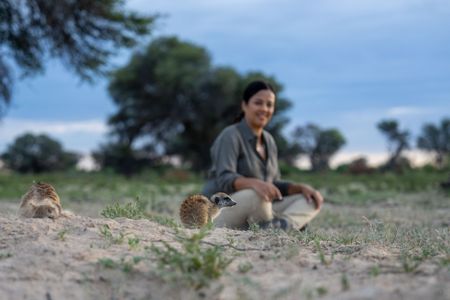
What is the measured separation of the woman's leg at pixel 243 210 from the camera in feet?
17.4

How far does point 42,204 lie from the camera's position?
12.8 feet

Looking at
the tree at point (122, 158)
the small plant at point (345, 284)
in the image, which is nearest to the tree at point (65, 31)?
the tree at point (122, 158)

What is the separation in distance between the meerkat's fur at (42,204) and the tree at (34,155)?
2787 cm

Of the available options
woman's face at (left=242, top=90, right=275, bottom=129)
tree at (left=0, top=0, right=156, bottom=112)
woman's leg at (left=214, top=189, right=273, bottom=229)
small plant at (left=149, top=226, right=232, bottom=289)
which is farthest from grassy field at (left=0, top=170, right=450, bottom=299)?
tree at (left=0, top=0, right=156, bottom=112)

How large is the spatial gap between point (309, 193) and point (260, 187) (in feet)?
2.72

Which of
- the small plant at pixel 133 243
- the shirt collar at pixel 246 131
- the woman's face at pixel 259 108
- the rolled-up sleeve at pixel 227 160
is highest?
the woman's face at pixel 259 108

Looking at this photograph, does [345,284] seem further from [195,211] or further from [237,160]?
[237,160]

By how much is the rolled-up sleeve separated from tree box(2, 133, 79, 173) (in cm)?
2674

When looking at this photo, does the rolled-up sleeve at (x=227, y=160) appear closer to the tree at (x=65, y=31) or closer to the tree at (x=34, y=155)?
the tree at (x=65, y=31)

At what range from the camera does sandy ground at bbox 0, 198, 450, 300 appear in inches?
97.1

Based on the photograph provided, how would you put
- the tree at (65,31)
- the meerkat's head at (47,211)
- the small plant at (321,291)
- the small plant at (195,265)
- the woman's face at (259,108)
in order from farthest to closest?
the tree at (65,31) < the woman's face at (259,108) < the meerkat's head at (47,211) < the small plant at (195,265) < the small plant at (321,291)

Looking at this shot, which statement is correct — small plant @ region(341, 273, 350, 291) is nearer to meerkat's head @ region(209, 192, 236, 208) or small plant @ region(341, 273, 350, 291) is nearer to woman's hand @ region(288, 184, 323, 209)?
meerkat's head @ region(209, 192, 236, 208)

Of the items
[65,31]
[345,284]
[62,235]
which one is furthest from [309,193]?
[65,31]

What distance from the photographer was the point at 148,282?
2.71m
